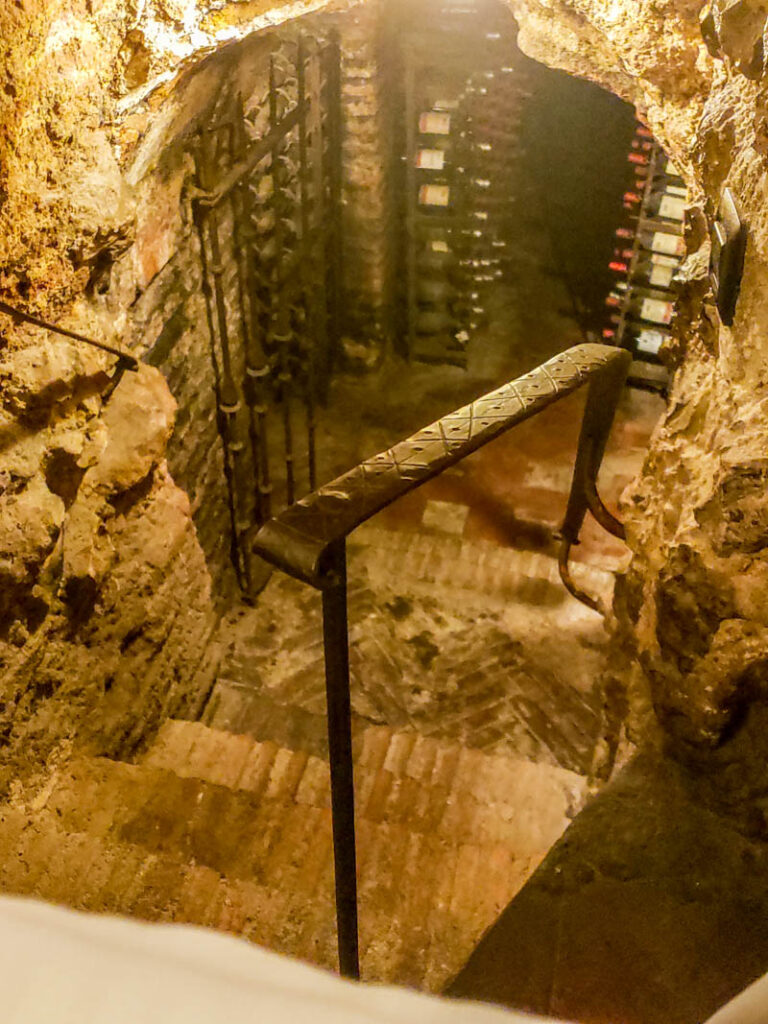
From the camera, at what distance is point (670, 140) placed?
9.21 ft

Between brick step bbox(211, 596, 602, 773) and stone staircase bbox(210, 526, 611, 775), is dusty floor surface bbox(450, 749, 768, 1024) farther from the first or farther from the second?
brick step bbox(211, 596, 602, 773)

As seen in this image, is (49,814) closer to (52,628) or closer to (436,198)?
(52,628)

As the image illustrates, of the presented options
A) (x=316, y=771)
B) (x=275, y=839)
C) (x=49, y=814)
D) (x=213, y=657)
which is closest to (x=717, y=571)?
(x=275, y=839)

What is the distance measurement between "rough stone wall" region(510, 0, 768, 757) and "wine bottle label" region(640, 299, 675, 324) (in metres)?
3.04

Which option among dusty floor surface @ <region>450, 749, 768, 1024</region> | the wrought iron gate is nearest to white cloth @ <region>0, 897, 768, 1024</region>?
dusty floor surface @ <region>450, 749, 768, 1024</region>

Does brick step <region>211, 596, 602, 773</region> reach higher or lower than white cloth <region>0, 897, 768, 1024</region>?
lower

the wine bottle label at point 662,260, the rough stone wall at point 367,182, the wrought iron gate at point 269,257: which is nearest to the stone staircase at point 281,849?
the wrought iron gate at point 269,257

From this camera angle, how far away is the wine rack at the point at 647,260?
534cm

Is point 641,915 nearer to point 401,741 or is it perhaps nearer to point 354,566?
point 401,741

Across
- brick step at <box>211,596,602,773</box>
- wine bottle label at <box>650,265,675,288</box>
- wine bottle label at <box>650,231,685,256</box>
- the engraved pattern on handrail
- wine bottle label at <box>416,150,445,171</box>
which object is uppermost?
the engraved pattern on handrail

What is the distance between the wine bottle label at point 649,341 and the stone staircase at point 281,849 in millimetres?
3915

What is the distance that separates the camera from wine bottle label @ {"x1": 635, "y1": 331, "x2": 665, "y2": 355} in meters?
5.97

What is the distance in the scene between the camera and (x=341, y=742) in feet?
5.14

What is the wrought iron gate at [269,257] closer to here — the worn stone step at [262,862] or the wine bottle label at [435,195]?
the wine bottle label at [435,195]
